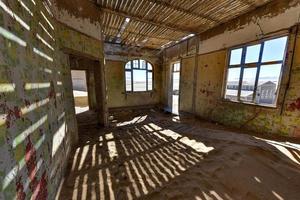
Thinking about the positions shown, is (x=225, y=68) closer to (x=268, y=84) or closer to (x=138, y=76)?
(x=268, y=84)

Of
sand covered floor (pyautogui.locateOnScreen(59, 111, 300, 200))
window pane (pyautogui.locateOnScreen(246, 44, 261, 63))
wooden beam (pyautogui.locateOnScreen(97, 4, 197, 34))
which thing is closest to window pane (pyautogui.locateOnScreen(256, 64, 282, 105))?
window pane (pyautogui.locateOnScreen(246, 44, 261, 63))

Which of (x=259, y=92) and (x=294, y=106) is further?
(x=259, y=92)

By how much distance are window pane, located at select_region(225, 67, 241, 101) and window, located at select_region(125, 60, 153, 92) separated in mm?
4495

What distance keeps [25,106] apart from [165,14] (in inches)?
156

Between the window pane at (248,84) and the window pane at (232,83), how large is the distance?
192mm

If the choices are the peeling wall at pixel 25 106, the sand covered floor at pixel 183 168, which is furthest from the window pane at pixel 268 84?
the peeling wall at pixel 25 106

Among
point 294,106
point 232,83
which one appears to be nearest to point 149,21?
point 232,83

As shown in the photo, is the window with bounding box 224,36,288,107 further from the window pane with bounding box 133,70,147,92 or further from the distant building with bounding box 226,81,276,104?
the window pane with bounding box 133,70,147,92

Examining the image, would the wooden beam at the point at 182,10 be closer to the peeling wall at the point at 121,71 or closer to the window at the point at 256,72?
the window at the point at 256,72

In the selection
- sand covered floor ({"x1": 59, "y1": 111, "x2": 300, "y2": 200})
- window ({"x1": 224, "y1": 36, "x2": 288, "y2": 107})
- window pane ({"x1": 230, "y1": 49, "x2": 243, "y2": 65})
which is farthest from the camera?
window pane ({"x1": 230, "y1": 49, "x2": 243, "y2": 65})

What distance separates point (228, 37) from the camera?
436cm

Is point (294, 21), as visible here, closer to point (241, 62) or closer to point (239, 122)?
point (241, 62)

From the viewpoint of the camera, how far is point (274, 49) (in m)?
3.42

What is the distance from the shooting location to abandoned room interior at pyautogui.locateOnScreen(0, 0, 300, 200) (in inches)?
45.1
